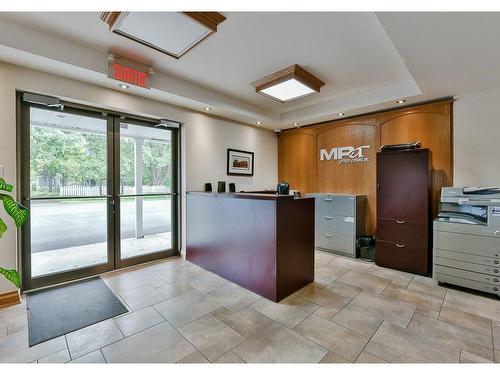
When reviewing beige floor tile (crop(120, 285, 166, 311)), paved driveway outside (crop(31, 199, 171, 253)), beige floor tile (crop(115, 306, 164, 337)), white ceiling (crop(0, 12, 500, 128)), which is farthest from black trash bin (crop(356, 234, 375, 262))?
paved driveway outside (crop(31, 199, 171, 253))

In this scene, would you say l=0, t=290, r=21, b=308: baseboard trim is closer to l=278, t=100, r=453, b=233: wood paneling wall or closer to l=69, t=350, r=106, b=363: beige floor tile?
l=69, t=350, r=106, b=363: beige floor tile

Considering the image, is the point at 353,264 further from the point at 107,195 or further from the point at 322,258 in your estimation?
the point at 107,195

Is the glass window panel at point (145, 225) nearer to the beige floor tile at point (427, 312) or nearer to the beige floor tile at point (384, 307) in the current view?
the beige floor tile at point (384, 307)

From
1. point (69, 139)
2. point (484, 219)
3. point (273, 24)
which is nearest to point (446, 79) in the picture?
point (484, 219)

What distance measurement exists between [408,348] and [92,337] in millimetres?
2559

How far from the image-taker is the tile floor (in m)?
1.80

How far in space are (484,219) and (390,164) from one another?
4.13ft

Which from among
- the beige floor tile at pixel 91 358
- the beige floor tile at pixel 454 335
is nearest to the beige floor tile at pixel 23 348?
the beige floor tile at pixel 91 358

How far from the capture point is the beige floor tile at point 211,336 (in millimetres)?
1857

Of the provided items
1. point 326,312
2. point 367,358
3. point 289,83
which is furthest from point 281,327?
point 289,83

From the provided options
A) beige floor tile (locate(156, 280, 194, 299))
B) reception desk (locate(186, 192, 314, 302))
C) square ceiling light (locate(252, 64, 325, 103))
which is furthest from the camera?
square ceiling light (locate(252, 64, 325, 103))

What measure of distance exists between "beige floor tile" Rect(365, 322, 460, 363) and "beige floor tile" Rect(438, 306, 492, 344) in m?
0.44

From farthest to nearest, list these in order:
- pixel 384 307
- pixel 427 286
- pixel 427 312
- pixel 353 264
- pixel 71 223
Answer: pixel 353 264, pixel 71 223, pixel 427 286, pixel 384 307, pixel 427 312

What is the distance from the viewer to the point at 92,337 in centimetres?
202
